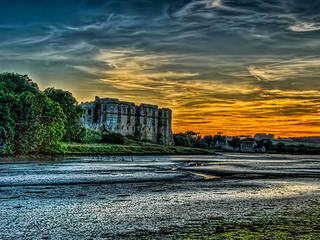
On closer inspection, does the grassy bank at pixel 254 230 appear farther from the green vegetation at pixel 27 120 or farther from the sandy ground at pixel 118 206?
the green vegetation at pixel 27 120

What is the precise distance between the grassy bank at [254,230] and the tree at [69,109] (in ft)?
176

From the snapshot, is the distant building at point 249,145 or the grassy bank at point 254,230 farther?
the distant building at point 249,145

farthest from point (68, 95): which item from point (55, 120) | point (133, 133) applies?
point (133, 133)

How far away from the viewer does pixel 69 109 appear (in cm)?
6109

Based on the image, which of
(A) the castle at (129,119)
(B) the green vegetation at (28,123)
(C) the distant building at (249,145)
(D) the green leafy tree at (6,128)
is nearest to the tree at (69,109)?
(B) the green vegetation at (28,123)

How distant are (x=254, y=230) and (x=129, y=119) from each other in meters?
119

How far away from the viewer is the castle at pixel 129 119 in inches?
4670

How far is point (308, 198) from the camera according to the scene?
464 inches

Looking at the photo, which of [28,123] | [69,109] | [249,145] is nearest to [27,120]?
[28,123]

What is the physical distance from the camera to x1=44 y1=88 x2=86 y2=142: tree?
2368 inches

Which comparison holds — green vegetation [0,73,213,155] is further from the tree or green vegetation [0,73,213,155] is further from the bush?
the bush

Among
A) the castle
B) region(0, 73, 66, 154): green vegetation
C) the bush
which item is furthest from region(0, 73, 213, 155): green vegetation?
the castle

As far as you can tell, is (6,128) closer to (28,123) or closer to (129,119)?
(28,123)

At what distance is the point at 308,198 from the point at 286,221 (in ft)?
14.1
